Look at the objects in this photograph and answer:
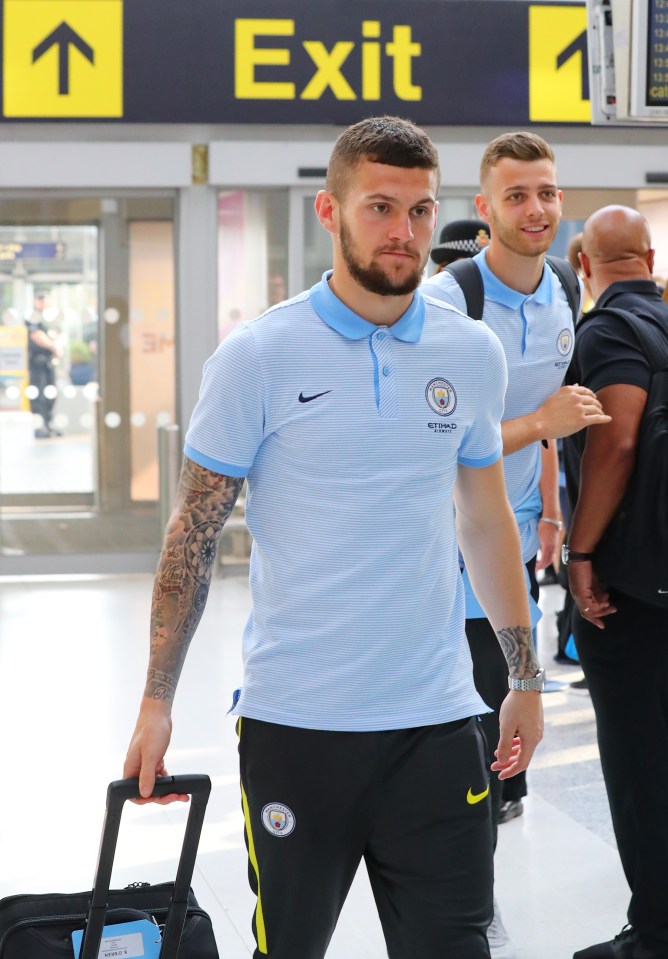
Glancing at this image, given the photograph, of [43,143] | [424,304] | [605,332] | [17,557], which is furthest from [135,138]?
[424,304]

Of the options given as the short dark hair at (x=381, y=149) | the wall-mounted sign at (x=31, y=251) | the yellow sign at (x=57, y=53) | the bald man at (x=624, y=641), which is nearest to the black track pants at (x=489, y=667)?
the bald man at (x=624, y=641)

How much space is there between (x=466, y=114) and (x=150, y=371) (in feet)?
9.78

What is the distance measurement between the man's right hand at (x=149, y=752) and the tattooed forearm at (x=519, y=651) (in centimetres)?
69

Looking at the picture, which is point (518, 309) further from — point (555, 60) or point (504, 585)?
point (555, 60)

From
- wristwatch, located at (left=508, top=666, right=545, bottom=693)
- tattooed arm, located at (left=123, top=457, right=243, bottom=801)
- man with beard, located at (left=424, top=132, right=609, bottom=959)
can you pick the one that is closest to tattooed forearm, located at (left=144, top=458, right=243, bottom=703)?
tattooed arm, located at (left=123, top=457, right=243, bottom=801)

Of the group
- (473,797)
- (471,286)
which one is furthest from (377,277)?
(471,286)

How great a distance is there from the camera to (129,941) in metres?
2.18

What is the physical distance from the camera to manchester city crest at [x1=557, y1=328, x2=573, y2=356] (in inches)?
133

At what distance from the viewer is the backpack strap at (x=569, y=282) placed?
356 cm

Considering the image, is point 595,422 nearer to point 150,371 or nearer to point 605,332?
point 605,332

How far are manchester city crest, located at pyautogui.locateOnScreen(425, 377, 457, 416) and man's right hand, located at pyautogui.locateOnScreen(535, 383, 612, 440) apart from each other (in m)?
0.82

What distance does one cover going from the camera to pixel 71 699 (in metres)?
6.11

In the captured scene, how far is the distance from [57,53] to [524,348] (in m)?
6.90

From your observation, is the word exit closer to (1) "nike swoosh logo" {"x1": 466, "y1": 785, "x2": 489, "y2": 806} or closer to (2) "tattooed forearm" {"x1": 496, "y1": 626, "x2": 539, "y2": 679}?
(2) "tattooed forearm" {"x1": 496, "y1": 626, "x2": 539, "y2": 679}
